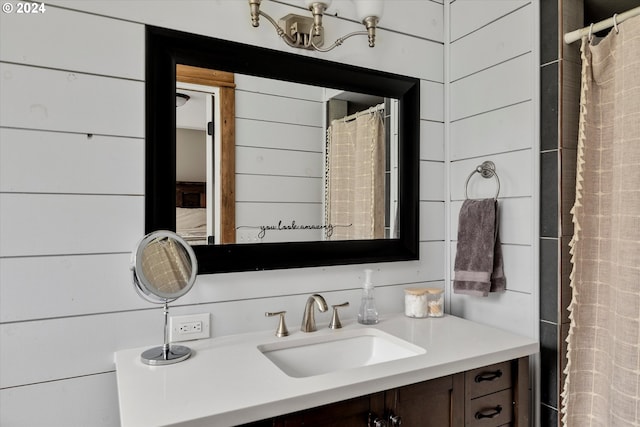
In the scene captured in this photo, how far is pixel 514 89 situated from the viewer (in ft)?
5.29

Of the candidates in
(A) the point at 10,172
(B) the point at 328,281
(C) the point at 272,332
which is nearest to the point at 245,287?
(C) the point at 272,332

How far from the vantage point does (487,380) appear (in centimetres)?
133

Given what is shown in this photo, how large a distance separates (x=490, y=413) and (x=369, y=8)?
1.47m

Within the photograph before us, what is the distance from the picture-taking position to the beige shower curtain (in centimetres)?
119

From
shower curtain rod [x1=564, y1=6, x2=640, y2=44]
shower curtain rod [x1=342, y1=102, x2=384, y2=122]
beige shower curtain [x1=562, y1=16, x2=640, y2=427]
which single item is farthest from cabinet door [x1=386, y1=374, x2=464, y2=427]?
shower curtain rod [x1=564, y1=6, x2=640, y2=44]

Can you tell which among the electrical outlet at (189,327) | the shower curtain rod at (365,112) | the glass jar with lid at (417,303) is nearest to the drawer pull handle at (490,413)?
the glass jar with lid at (417,303)

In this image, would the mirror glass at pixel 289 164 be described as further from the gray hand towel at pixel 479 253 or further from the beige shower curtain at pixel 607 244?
the beige shower curtain at pixel 607 244

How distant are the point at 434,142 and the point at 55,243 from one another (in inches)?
59.4

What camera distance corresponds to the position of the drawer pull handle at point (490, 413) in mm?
1325

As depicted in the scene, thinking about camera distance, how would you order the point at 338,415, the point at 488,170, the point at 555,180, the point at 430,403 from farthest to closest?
the point at 488,170 < the point at 555,180 < the point at 430,403 < the point at 338,415

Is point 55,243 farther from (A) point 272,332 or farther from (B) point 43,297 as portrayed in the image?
(A) point 272,332

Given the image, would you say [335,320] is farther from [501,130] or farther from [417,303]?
[501,130]

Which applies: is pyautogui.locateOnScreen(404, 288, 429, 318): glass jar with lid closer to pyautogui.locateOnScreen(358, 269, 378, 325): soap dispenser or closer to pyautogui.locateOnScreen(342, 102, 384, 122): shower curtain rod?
pyautogui.locateOnScreen(358, 269, 378, 325): soap dispenser

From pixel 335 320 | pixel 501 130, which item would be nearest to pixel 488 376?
pixel 335 320
